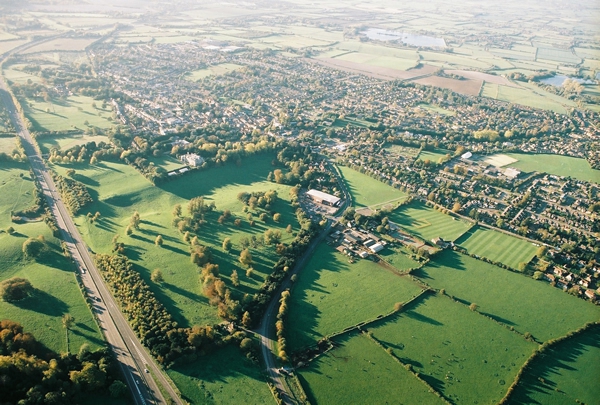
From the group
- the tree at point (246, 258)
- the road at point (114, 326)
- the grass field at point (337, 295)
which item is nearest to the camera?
the road at point (114, 326)

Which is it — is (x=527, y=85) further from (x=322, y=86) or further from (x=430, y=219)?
(x=430, y=219)

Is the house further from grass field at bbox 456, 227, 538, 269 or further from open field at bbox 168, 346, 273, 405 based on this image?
grass field at bbox 456, 227, 538, 269

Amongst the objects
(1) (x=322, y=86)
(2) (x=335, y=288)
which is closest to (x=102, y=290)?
(2) (x=335, y=288)

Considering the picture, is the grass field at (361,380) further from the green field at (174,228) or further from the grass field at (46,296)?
the grass field at (46,296)

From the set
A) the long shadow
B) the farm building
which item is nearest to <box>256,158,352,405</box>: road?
the farm building

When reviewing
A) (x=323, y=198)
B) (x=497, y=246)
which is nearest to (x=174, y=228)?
(x=323, y=198)

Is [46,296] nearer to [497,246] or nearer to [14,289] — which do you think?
[14,289]

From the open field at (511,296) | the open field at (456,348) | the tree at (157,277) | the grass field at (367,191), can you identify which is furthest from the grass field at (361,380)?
the grass field at (367,191)
